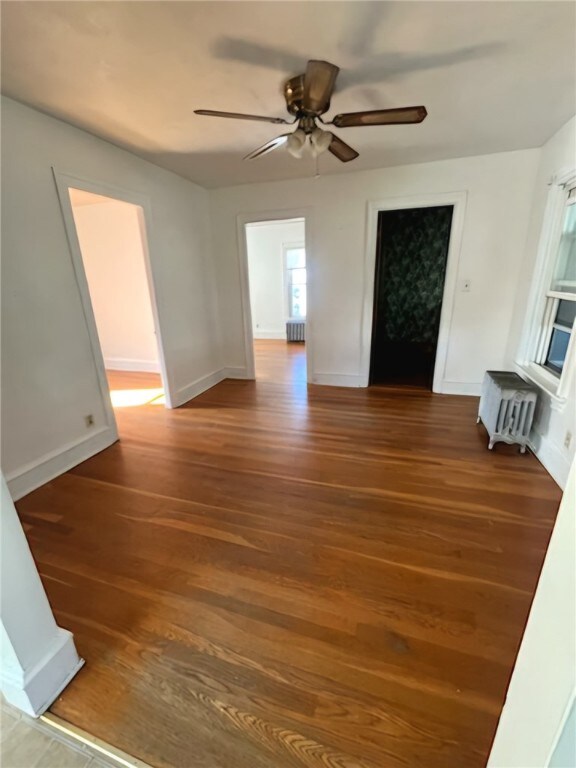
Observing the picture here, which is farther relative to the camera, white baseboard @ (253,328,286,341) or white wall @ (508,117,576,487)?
white baseboard @ (253,328,286,341)

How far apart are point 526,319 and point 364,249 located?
1845 mm

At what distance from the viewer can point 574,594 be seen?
54cm

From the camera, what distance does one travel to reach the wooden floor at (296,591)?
1.08 metres

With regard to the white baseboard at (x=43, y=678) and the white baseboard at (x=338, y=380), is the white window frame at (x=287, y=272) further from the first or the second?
the white baseboard at (x=43, y=678)

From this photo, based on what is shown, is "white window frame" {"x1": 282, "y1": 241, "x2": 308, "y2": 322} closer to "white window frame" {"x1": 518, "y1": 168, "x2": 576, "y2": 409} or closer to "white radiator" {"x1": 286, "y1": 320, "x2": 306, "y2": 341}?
"white radiator" {"x1": 286, "y1": 320, "x2": 306, "y2": 341}

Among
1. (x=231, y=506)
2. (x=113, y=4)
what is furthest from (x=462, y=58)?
(x=231, y=506)

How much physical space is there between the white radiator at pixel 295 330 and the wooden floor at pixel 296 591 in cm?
460

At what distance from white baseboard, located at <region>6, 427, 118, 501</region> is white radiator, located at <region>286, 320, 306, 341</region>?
4870 mm

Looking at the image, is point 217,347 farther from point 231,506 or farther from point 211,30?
point 211,30

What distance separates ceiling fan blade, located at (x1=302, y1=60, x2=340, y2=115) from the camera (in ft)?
5.44

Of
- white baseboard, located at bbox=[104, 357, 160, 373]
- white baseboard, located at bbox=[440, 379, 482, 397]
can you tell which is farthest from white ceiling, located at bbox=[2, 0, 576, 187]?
white baseboard, located at bbox=[104, 357, 160, 373]

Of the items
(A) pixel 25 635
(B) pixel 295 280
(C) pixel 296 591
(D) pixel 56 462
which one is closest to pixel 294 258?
(B) pixel 295 280

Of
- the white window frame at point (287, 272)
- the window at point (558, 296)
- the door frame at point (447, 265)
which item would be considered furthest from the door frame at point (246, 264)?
the white window frame at point (287, 272)

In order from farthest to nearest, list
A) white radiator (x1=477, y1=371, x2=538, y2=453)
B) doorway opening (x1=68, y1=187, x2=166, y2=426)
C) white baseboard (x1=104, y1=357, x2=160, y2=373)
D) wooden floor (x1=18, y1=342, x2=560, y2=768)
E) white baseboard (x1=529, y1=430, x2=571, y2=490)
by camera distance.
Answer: white baseboard (x1=104, y1=357, x2=160, y2=373)
doorway opening (x1=68, y1=187, x2=166, y2=426)
white radiator (x1=477, y1=371, x2=538, y2=453)
white baseboard (x1=529, y1=430, x2=571, y2=490)
wooden floor (x1=18, y1=342, x2=560, y2=768)
